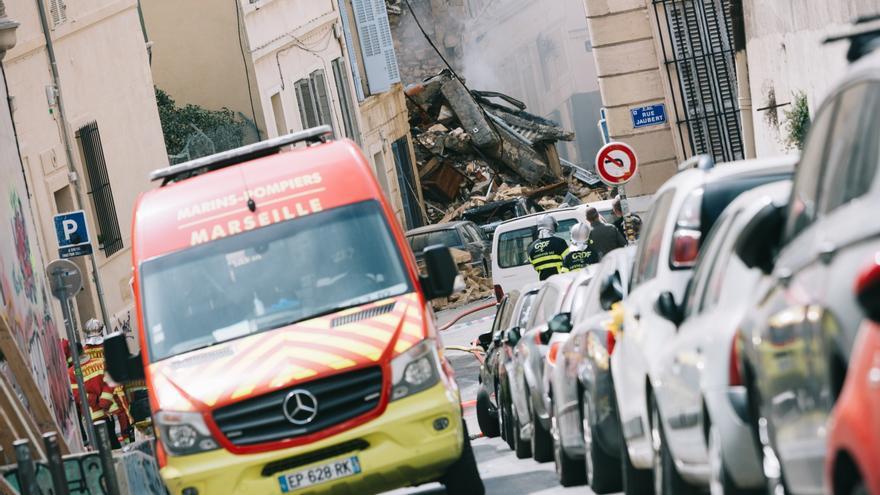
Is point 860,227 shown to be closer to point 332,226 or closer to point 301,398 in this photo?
point 301,398

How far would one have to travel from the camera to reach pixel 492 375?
62.8 feet

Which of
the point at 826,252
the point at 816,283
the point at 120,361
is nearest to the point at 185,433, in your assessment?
the point at 120,361

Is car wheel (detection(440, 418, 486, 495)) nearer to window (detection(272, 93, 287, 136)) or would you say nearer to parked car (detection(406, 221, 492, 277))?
parked car (detection(406, 221, 492, 277))

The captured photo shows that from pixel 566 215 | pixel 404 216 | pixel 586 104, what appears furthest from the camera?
pixel 586 104

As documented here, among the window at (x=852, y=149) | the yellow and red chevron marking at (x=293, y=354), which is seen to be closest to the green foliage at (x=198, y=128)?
the yellow and red chevron marking at (x=293, y=354)

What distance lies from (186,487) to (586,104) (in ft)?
182

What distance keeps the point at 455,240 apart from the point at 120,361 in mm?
27134

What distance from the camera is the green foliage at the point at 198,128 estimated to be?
121 feet

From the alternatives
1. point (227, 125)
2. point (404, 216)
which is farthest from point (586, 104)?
point (227, 125)

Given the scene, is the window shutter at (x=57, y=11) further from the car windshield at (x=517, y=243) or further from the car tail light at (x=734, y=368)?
the car tail light at (x=734, y=368)

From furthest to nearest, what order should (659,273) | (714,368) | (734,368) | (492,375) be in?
(492,375)
(659,273)
(714,368)
(734,368)

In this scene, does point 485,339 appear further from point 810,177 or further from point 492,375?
point 810,177

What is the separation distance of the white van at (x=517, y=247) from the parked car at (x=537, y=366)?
13.3 meters

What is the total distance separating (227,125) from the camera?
38.4m
